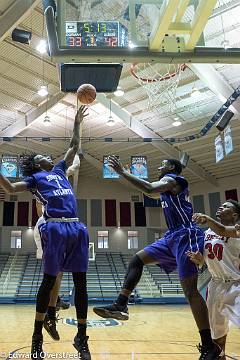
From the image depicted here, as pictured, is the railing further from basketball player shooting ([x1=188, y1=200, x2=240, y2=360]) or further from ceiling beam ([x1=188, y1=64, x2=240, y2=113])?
basketball player shooting ([x1=188, y1=200, x2=240, y2=360])

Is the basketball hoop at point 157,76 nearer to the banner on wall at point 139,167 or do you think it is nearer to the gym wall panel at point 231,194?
the banner on wall at point 139,167

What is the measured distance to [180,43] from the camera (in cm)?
480

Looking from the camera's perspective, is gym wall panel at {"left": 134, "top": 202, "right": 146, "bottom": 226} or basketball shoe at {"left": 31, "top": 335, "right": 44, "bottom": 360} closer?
basketball shoe at {"left": 31, "top": 335, "right": 44, "bottom": 360}

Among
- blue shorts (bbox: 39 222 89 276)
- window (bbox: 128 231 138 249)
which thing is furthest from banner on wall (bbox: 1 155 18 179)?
window (bbox: 128 231 138 249)

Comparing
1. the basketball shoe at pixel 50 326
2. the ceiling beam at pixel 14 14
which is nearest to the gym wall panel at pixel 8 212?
the ceiling beam at pixel 14 14

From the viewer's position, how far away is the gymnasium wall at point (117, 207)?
2439 cm

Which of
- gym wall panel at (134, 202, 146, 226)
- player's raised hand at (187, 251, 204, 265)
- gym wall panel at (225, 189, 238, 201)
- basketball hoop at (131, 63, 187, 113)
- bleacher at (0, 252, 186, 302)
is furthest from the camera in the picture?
gym wall panel at (134, 202, 146, 226)

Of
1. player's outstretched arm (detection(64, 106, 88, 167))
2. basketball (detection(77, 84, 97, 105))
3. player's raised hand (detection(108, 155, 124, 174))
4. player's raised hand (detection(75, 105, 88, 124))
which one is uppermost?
basketball (detection(77, 84, 97, 105))

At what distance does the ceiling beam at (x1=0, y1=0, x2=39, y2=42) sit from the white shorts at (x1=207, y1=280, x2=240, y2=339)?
8.06m

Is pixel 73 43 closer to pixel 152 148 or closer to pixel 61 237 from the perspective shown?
pixel 61 237

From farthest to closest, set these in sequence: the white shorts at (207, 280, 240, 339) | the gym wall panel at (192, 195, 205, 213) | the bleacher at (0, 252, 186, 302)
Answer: the gym wall panel at (192, 195, 205, 213), the bleacher at (0, 252, 186, 302), the white shorts at (207, 280, 240, 339)

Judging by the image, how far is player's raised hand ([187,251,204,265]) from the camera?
142 inches

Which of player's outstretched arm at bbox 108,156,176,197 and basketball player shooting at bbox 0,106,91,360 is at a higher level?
player's outstretched arm at bbox 108,156,176,197

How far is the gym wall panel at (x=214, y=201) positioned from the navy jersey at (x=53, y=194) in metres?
20.8
